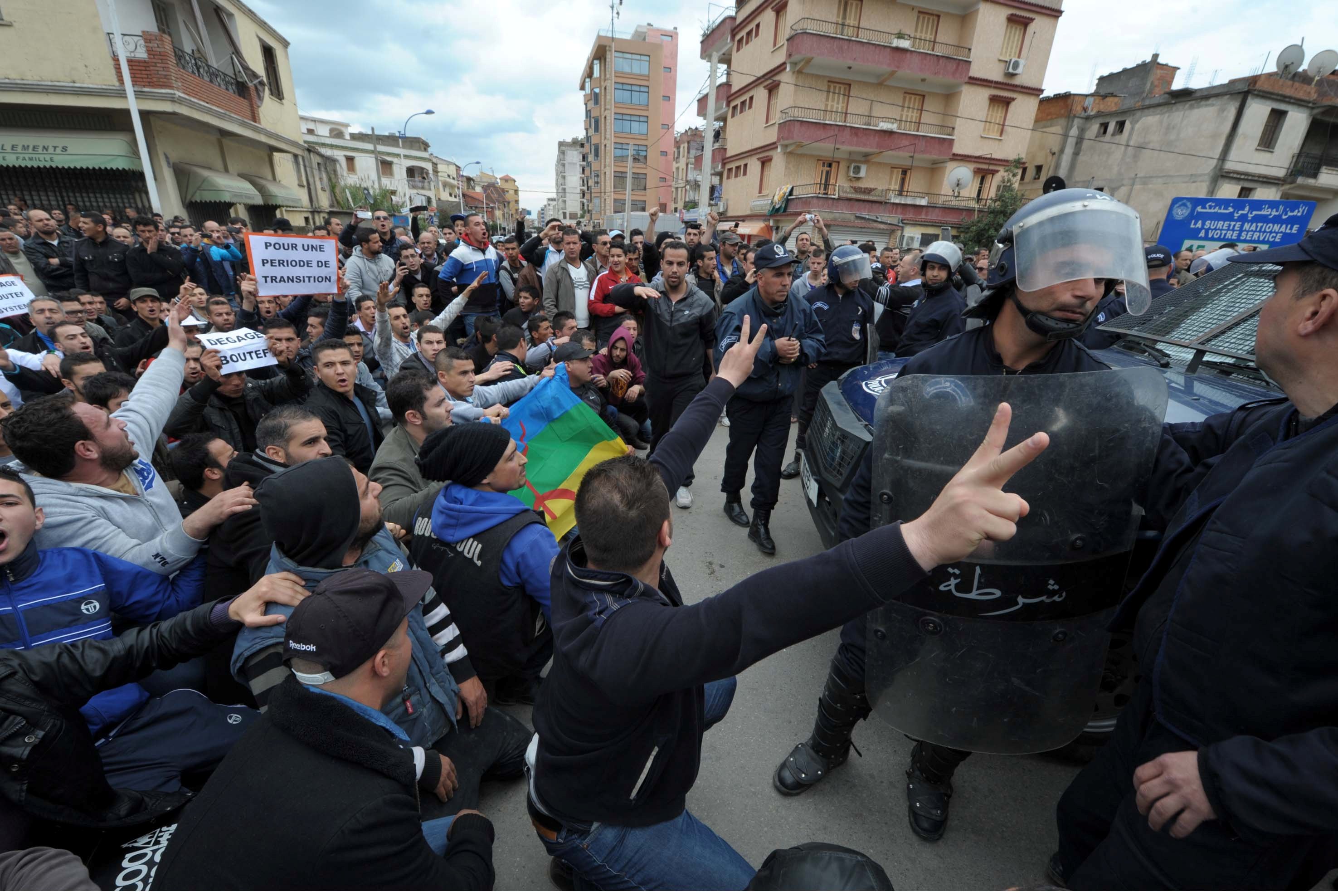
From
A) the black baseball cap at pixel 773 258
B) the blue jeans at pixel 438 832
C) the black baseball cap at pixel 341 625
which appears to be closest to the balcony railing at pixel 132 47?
the black baseball cap at pixel 773 258

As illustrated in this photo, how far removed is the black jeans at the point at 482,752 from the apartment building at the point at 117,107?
16568 millimetres

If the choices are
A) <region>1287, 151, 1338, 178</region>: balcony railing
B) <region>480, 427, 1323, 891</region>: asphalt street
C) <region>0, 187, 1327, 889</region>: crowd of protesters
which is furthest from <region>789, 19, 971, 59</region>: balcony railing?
<region>480, 427, 1323, 891</region>: asphalt street

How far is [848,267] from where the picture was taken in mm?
5082

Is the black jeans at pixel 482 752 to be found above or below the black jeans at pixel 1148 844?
below

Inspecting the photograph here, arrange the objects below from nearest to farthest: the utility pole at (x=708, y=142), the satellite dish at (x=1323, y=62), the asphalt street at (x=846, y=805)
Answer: the asphalt street at (x=846, y=805) → the satellite dish at (x=1323, y=62) → the utility pole at (x=708, y=142)

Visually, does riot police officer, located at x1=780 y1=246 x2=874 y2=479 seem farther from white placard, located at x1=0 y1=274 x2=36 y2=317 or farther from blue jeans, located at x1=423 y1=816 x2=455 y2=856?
white placard, located at x1=0 y1=274 x2=36 y2=317

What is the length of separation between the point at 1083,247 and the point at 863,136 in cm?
2780

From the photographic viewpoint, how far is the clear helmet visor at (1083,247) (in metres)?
1.67

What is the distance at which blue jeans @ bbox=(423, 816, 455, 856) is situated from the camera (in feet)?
5.78

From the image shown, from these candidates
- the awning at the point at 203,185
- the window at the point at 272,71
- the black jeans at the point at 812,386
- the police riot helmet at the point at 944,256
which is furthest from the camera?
the window at the point at 272,71

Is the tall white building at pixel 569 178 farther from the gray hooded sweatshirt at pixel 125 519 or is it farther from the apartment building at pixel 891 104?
the gray hooded sweatshirt at pixel 125 519

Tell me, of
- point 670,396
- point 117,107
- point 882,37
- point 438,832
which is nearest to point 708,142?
point 882,37

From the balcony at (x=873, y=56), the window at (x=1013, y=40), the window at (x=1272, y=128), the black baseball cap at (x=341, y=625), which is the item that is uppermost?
the window at (x=1013, y=40)

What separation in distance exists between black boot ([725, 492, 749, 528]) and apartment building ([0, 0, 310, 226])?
52.2ft
